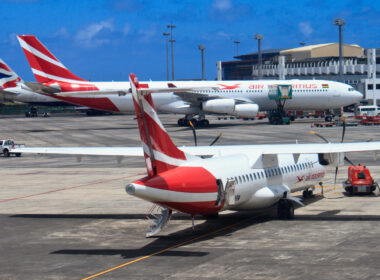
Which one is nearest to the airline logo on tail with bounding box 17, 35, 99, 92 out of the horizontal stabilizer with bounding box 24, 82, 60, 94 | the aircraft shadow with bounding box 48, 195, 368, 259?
the horizontal stabilizer with bounding box 24, 82, 60, 94

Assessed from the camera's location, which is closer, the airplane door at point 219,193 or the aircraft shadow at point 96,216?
the airplane door at point 219,193

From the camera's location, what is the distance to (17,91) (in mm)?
110500

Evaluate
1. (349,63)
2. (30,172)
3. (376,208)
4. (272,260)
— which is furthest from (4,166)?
(349,63)

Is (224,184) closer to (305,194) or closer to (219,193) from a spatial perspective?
(219,193)

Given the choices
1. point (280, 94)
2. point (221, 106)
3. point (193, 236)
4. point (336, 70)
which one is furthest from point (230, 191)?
point (336, 70)

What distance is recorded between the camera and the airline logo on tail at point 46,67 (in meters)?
78.2

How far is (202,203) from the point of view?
2230 cm

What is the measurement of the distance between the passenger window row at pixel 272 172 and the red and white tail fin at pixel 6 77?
82.0 m

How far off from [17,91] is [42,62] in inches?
1320

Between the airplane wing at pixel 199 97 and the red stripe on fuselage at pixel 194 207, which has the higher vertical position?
the airplane wing at pixel 199 97

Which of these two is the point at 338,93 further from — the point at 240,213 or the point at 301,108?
the point at 240,213

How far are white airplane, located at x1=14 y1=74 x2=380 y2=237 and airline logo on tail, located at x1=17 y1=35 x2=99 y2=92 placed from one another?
170 ft

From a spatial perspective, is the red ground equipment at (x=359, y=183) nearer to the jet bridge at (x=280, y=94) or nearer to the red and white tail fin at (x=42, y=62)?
the jet bridge at (x=280, y=94)

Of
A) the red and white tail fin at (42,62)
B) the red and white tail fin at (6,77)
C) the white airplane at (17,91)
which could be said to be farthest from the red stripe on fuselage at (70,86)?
the red and white tail fin at (6,77)
